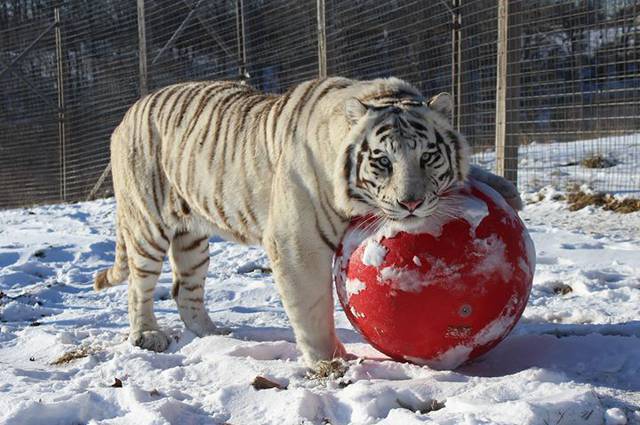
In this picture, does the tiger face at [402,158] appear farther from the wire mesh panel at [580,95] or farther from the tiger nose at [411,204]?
the wire mesh panel at [580,95]

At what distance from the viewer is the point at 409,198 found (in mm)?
2357

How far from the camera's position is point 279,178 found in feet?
9.20

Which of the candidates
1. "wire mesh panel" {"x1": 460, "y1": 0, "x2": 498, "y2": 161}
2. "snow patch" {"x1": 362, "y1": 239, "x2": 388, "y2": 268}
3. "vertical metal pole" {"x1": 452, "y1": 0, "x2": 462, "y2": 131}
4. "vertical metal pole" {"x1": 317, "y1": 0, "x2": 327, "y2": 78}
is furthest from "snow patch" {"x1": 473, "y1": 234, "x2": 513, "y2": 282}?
"vertical metal pole" {"x1": 317, "y1": 0, "x2": 327, "y2": 78}

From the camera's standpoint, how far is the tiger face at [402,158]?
2.40m

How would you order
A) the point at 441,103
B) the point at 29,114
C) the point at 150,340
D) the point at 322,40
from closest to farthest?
the point at 441,103
the point at 150,340
the point at 322,40
the point at 29,114

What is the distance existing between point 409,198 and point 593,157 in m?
5.82

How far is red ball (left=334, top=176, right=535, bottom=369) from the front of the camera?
2.40m

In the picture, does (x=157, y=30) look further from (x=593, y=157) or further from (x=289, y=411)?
(x=289, y=411)

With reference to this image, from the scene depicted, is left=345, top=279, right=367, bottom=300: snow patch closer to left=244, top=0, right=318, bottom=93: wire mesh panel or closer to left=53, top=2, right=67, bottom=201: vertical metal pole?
left=244, top=0, right=318, bottom=93: wire mesh panel

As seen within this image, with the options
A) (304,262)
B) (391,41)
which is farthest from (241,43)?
(304,262)

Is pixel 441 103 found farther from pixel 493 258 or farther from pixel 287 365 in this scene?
pixel 287 365

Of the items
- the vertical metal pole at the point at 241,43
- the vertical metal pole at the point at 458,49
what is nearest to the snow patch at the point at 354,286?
the vertical metal pole at the point at 458,49

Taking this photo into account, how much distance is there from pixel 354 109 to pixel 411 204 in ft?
1.34

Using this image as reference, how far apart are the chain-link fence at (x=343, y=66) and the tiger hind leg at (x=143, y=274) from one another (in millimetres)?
3608
